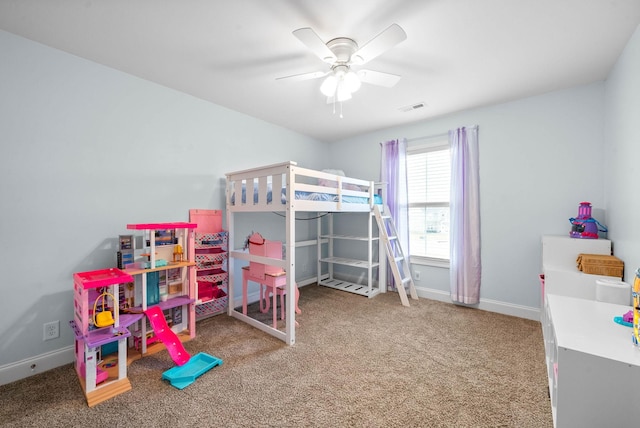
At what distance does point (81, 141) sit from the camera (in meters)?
2.15

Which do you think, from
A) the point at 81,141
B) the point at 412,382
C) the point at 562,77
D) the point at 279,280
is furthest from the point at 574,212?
the point at 81,141

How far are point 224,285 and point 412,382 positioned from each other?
2.10 meters

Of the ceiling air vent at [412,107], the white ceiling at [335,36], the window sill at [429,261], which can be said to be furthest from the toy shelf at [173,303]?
the ceiling air vent at [412,107]

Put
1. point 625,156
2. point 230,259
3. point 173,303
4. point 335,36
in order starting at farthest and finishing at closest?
point 230,259, point 173,303, point 625,156, point 335,36

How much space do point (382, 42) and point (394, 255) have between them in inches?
100

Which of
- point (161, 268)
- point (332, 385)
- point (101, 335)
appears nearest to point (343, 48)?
point (161, 268)

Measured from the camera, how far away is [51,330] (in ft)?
6.61

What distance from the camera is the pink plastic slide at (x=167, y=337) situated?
2.00m

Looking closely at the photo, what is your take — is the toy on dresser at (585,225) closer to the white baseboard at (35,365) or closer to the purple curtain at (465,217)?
the purple curtain at (465,217)

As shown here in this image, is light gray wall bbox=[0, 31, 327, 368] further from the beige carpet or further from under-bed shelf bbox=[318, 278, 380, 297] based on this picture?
under-bed shelf bbox=[318, 278, 380, 297]

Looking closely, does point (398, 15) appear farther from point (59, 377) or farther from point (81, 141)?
point (59, 377)

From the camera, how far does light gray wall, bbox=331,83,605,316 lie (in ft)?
8.51

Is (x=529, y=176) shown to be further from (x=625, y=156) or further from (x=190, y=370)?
(x=190, y=370)

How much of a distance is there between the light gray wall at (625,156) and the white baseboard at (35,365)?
4.03 metres
